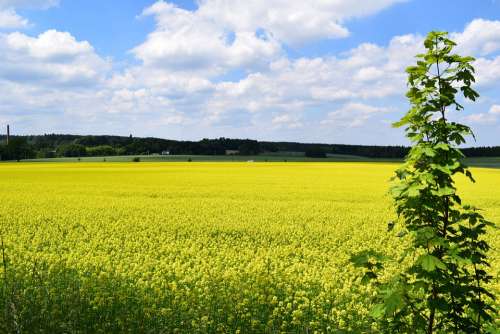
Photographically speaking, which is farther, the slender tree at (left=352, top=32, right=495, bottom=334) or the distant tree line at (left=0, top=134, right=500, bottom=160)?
the distant tree line at (left=0, top=134, right=500, bottom=160)

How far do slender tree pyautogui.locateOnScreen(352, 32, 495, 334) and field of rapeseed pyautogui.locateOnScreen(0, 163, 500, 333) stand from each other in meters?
0.44

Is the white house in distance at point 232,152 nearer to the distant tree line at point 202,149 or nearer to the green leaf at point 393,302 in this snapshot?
the distant tree line at point 202,149

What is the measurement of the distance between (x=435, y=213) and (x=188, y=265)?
781 centimetres

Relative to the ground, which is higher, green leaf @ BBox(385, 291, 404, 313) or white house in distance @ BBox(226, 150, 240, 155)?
white house in distance @ BBox(226, 150, 240, 155)

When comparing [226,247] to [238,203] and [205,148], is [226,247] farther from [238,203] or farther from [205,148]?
[205,148]

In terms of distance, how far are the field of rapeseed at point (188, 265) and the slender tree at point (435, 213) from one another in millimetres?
435

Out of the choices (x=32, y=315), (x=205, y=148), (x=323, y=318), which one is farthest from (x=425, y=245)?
(x=205, y=148)

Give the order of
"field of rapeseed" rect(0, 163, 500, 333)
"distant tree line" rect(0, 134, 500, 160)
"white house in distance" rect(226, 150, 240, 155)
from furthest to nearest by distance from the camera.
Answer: "white house in distance" rect(226, 150, 240, 155)
"distant tree line" rect(0, 134, 500, 160)
"field of rapeseed" rect(0, 163, 500, 333)

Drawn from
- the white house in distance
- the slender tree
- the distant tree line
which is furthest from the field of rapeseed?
the distant tree line

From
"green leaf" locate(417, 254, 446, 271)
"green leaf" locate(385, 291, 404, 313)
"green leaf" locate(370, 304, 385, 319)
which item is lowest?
"green leaf" locate(370, 304, 385, 319)

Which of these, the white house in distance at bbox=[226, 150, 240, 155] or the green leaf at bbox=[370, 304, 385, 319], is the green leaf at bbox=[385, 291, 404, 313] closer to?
the green leaf at bbox=[370, 304, 385, 319]

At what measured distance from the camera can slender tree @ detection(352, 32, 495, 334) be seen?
158 inches

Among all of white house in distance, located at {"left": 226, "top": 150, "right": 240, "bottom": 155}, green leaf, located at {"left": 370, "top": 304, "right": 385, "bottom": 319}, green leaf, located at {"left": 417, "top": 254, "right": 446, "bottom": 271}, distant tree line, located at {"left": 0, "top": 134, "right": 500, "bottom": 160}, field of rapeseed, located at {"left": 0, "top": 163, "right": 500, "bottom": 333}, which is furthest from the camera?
white house in distance, located at {"left": 226, "top": 150, "right": 240, "bottom": 155}

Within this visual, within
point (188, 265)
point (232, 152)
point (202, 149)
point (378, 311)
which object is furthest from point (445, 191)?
point (202, 149)
